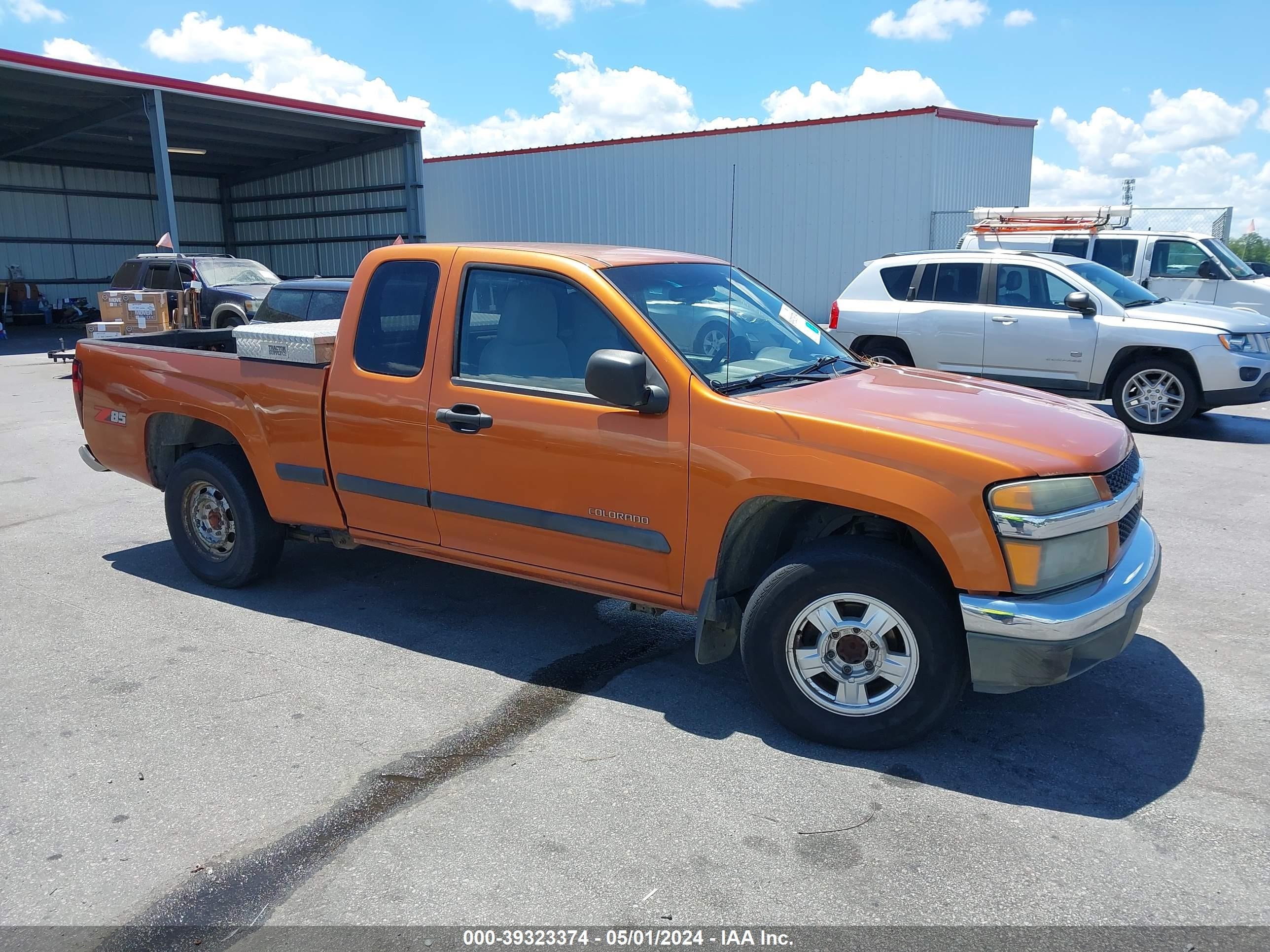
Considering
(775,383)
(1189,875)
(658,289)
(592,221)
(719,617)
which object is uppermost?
(592,221)

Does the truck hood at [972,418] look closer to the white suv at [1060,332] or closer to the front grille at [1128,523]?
the front grille at [1128,523]

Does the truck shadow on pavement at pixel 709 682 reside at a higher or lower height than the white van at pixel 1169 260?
lower

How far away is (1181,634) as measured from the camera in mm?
4777

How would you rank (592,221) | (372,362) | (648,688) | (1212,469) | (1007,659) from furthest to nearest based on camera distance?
(592,221) → (1212,469) → (372,362) → (648,688) → (1007,659)

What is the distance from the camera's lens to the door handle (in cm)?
423

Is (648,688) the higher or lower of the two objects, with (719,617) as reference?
lower

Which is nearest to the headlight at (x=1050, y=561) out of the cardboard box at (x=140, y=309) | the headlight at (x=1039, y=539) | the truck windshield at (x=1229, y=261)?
the headlight at (x=1039, y=539)

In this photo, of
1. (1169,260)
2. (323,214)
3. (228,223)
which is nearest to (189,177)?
(228,223)

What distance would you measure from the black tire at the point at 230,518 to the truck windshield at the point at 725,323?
8.14ft

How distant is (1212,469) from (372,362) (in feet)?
24.0

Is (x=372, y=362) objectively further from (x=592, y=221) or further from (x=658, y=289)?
(x=592, y=221)

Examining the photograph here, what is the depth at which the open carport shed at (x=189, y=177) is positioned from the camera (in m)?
22.4

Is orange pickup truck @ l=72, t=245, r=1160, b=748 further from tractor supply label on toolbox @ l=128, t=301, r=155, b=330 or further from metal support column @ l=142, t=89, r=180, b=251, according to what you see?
metal support column @ l=142, t=89, r=180, b=251

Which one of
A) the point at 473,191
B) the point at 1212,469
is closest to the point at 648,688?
the point at 1212,469
